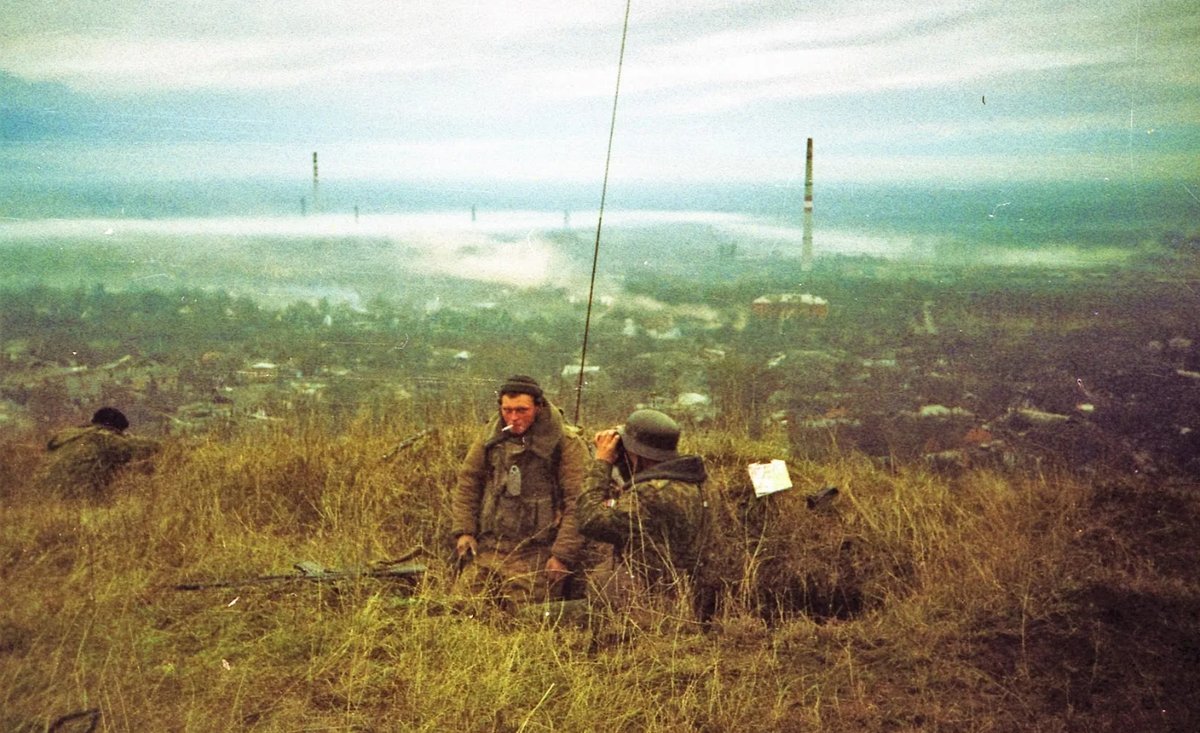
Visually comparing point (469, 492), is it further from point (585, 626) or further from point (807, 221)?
point (807, 221)

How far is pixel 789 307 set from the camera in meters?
15.2

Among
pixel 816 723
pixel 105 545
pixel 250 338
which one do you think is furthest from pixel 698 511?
pixel 250 338

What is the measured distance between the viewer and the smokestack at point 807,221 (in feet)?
42.3

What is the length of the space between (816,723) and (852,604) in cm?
211

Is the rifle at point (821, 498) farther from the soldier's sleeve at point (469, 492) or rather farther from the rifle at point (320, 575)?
the rifle at point (320, 575)

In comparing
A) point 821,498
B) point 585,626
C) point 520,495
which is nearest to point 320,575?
point 520,495

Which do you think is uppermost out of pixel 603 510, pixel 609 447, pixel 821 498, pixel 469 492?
pixel 609 447

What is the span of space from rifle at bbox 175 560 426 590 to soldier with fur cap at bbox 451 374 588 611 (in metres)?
0.32

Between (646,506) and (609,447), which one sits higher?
(609,447)

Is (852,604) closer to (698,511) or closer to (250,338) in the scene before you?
(698,511)

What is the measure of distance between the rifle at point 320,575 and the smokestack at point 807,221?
29.3 ft

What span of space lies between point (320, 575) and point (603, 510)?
1.77 m

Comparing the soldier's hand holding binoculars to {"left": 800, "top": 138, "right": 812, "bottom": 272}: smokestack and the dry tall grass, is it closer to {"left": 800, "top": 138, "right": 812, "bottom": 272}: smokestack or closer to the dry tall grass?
the dry tall grass

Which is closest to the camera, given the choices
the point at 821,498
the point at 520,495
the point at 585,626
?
the point at 585,626
